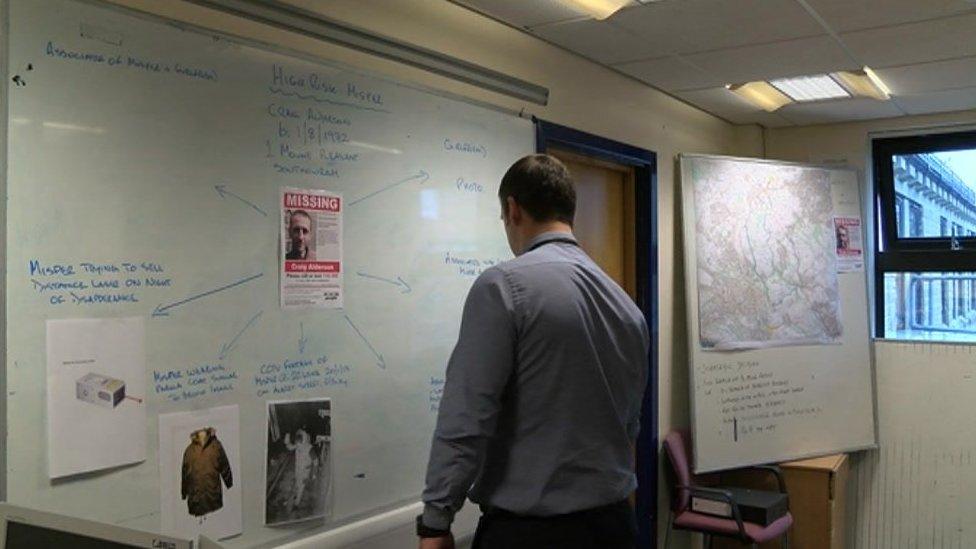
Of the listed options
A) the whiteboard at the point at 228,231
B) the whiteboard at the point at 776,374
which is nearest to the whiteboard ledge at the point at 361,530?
the whiteboard at the point at 228,231

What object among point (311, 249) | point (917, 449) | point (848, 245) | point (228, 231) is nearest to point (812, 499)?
point (917, 449)

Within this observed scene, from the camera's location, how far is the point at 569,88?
3.22m

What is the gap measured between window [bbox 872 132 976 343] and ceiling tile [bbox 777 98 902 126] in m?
0.27

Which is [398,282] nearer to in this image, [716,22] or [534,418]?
[534,418]

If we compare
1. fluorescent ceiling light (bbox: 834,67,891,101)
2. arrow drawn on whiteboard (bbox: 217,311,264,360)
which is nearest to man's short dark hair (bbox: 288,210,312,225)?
arrow drawn on whiteboard (bbox: 217,311,264,360)

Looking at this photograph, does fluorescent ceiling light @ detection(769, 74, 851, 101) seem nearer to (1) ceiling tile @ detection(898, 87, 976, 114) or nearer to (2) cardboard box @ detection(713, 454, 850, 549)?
(1) ceiling tile @ detection(898, 87, 976, 114)

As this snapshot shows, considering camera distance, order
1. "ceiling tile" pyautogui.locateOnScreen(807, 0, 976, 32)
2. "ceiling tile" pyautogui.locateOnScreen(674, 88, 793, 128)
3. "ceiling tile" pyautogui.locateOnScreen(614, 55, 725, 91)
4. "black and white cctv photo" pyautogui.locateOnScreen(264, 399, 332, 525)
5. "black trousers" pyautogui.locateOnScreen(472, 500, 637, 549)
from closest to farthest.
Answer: "black trousers" pyautogui.locateOnScreen(472, 500, 637, 549), "black and white cctv photo" pyautogui.locateOnScreen(264, 399, 332, 525), "ceiling tile" pyautogui.locateOnScreen(807, 0, 976, 32), "ceiling tile" pyautogui.locateOnScreen(614, 55, 725, 91), "ceiling tile" pyautogui.locateOnScreen(674, 88, 793, 128)

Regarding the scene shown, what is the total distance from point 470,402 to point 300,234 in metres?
0.74

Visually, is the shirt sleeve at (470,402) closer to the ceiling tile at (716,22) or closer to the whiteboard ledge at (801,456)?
the ceiling tile at (716,22)

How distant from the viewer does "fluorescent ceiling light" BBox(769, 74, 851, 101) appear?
3.69 m

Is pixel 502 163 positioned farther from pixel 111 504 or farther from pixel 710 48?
pixel 111 504

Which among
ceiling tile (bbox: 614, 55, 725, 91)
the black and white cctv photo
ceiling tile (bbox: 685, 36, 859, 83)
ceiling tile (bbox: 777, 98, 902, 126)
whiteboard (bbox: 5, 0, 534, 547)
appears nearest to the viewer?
whiteboard (bbox: 5, 0, 534, 547)

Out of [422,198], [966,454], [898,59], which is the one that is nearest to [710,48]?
[898,59]

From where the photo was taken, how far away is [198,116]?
6.00ft
